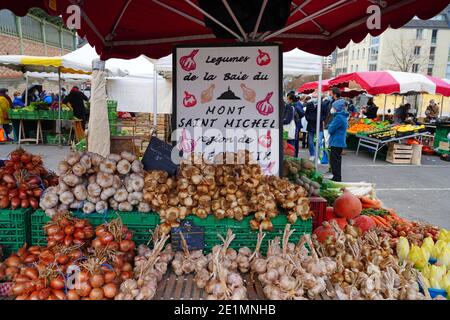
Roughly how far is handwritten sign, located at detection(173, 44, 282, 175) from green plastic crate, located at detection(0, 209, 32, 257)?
5.62 ft

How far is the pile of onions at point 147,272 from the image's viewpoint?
2422 millimetres

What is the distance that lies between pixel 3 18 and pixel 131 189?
89.2ft

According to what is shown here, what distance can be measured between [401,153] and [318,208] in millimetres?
10123

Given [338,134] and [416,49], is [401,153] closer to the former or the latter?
[338,134]

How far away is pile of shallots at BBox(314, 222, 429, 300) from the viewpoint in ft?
8.75

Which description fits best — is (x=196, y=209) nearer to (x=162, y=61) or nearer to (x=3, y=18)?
(x=162, y=61)

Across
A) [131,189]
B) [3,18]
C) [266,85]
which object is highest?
[3,18]

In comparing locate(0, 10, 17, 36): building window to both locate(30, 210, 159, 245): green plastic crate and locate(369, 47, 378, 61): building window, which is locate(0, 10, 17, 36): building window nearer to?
locate(30, 210, 159, 245): green plastic crate

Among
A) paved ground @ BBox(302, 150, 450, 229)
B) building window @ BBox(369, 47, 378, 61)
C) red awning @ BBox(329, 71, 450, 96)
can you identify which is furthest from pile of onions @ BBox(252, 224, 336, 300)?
building window @ BBox(369, 47, 378, 61)

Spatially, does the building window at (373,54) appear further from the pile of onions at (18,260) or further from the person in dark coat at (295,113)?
the pile of onions at (18,260)

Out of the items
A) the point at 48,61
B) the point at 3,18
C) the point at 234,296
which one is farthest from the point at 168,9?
the point at 3,18

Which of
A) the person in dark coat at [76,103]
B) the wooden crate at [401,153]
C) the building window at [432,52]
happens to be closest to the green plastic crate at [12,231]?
the wooden crate at [401,153]

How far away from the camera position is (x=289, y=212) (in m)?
3.01
